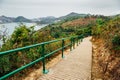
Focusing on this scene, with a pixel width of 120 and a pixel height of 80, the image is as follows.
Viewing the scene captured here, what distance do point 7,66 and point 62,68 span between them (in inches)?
77.1

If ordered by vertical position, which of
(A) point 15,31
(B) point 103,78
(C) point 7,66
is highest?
(A) point 15,31

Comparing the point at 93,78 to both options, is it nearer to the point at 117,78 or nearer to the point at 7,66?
the point at 117,78

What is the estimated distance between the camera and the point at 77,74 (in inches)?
237

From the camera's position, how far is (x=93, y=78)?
611 centimetres

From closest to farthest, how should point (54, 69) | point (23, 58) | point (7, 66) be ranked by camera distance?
1. point (7, 66)
2. point (54, 69)
3. point (23, 58)

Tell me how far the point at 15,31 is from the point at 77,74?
24.8ft

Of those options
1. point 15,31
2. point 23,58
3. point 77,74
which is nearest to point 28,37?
point 15,31

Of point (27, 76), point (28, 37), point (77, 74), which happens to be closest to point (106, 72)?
point (77, 74)

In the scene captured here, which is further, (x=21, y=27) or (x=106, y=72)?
(x=21, y=27)

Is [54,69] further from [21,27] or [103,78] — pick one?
[21,27]

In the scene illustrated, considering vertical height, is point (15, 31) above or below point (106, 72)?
above

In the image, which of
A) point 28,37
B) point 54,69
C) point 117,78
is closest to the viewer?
point 117,78

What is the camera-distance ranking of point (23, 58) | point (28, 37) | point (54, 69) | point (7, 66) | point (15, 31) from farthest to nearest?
point (15, 31)
point (28, 37)
point (23, 58)
point (54, 69)
point (7, 66)

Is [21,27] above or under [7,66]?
above
